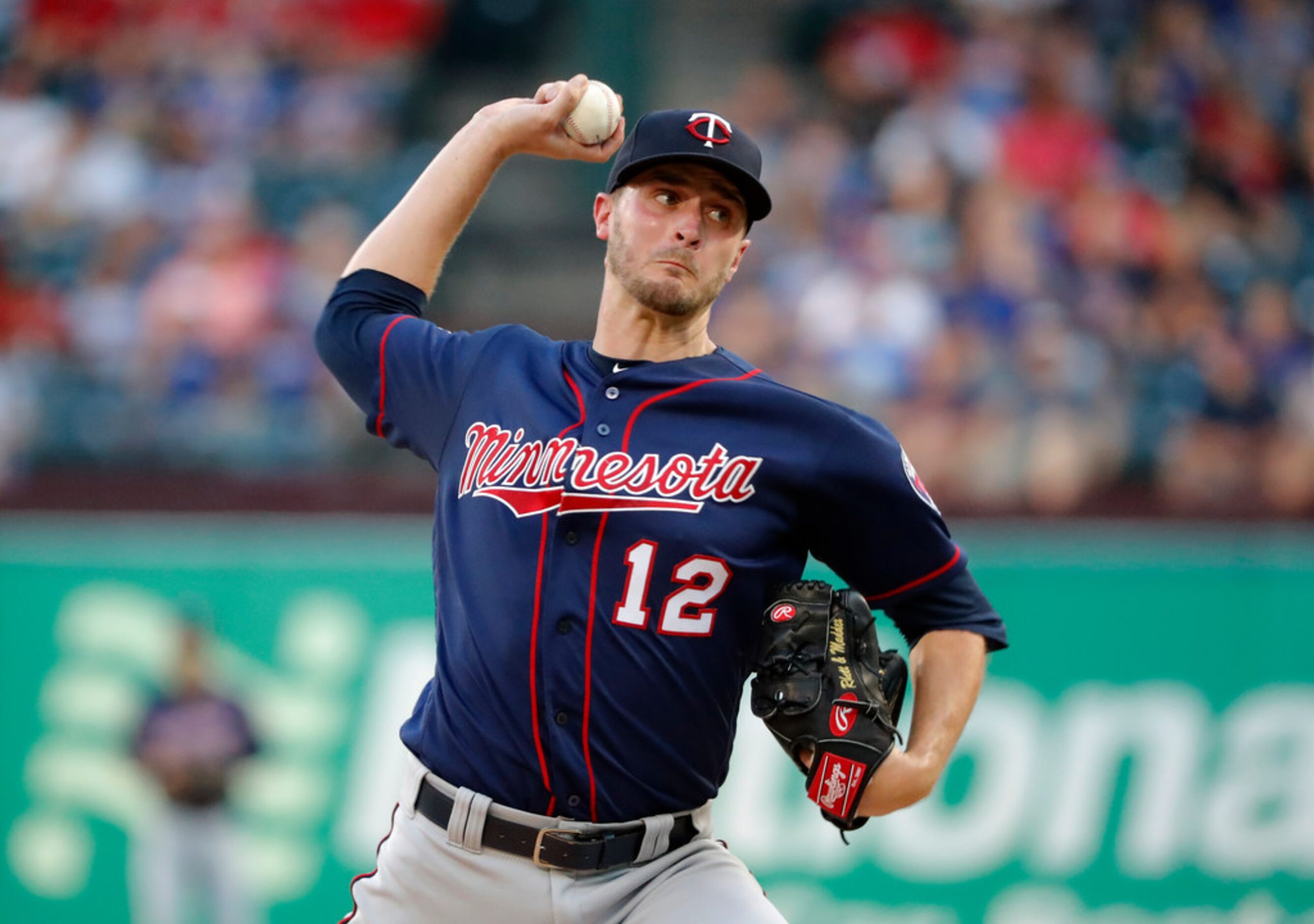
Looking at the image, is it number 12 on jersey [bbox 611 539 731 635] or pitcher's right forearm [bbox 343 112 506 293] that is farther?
pitcher's right forearm [bbox 343 112 506 293]

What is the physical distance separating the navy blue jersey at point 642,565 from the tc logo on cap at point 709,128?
1.44ft

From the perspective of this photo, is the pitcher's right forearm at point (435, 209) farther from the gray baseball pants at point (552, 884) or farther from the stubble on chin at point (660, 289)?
the gray baseball pants at point (552, 884)

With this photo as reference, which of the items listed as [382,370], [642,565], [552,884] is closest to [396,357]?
[382,370]

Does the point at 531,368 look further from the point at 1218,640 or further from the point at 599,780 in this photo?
the point at 1218,640

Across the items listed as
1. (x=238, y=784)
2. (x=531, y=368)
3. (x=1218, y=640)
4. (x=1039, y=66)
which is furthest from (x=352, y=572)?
(x=1039, y=66)

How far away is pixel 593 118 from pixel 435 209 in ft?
1.38

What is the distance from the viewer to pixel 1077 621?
24.6ft

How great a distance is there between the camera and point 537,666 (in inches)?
122

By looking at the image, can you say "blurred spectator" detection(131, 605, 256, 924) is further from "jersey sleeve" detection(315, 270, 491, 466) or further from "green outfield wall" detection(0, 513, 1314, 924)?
"jersey sleeve" detection(315, 270, 491, 466)

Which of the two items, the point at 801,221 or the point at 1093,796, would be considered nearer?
the point at 1093,796

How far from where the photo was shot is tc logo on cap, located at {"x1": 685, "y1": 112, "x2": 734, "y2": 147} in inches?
126

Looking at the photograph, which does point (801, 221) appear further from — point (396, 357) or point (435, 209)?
point (396, 357)

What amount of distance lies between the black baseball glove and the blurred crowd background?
180 inches

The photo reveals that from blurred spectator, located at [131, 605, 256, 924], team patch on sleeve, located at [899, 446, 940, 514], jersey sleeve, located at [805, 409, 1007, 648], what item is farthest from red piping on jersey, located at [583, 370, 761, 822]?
blurred spectator, located at [131, 605, 256, 924]
